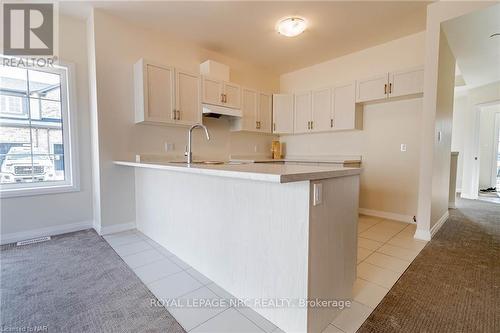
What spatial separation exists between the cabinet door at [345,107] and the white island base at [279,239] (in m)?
2.50

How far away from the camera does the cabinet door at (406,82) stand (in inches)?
122

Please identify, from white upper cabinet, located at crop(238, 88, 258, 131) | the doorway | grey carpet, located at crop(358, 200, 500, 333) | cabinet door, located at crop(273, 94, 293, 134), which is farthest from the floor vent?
the doorway

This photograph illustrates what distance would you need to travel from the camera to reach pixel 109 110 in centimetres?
296

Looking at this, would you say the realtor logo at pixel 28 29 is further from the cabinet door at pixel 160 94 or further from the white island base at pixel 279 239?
the white island base at pixel 279 239

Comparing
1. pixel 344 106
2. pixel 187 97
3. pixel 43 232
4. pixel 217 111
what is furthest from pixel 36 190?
pixel 344 106

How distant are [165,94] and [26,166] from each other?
73.4 inches

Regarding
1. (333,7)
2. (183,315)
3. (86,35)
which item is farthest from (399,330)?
(86,35)

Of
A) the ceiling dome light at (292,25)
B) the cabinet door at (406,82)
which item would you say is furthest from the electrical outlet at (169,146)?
the cabinet door at (406,82)

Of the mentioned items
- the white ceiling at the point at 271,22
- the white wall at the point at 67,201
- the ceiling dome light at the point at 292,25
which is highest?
the white ceiling at the point at 271,22

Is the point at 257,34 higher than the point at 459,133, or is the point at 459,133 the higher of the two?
the point at 257,34

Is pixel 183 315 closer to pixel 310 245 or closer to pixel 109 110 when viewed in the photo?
pixel 310 245

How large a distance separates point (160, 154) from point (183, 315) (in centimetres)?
237

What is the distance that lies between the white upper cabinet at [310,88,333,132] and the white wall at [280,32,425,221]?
30 cm

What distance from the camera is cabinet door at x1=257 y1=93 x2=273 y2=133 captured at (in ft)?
14.6
